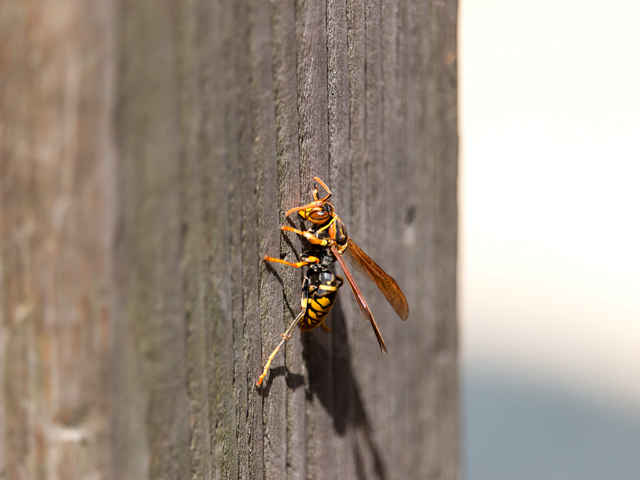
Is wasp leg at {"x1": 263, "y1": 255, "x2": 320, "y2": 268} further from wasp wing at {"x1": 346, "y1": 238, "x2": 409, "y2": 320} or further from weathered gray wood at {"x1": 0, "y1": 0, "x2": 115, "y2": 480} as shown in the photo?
weathered gray wood at {"x1": 0, "y1": 0, "x2": 115, "y2": 480}

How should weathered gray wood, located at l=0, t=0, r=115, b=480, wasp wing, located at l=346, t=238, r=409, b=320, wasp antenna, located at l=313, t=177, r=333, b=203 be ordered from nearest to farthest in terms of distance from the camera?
weathered gray wood, located at l=0, t=0, r=115, b=480, wasp antenna, located at l=313, t=177, r=333, b=203, wasp wing, located at l=346, t=238, r=409, b=320

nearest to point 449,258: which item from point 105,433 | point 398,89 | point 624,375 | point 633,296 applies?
point 398,89

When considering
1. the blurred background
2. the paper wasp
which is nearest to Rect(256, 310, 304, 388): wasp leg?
the paper wasp

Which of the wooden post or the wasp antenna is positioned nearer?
the wooden post

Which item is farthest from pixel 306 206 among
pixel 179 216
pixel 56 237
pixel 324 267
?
pixel 56 237

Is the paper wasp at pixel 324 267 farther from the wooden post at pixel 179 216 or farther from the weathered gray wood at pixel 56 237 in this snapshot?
the weathered gray wood at pixel 56 237

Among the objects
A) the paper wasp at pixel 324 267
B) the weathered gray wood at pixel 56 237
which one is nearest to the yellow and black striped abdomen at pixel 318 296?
the paper wasp at pixel 324 267
